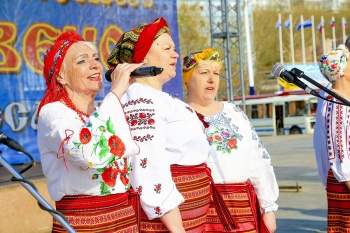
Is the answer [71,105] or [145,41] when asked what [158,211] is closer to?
[71,105]

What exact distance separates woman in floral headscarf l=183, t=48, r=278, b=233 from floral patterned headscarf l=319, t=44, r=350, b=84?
2.11 feet

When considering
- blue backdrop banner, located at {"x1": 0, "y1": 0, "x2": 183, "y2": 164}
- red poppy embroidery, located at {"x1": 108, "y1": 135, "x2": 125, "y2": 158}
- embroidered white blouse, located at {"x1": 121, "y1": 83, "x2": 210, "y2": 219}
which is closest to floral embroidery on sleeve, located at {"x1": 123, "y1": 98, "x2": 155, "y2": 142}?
embroidered white blouse, located at {"x1": 121, "y1": 83, "x2": 210, "y2": 219}

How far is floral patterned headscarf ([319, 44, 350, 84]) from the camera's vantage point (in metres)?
3.81

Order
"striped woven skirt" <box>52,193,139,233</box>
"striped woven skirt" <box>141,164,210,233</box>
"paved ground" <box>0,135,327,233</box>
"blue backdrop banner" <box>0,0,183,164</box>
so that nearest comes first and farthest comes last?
"striped woven skirt" <box>52,193,139,233</box> < "striped woven skirt" <box>141,164,210,233</box> < "paved ground" <box>0,135,327,233</box> < "blue backdrop banner" <box>0,0,183,164</box>

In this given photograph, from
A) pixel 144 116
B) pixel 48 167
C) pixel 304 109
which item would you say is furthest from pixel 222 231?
pixel 304 109

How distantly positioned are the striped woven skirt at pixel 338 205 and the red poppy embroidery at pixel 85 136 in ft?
6.56

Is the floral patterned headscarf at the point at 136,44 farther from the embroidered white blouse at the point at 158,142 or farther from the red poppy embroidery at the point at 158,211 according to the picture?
the red poppy embroidery at the point at 158,211

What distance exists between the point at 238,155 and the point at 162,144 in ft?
2.98

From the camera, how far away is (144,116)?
2691 millimetres

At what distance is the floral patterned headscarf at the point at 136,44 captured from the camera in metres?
2.80

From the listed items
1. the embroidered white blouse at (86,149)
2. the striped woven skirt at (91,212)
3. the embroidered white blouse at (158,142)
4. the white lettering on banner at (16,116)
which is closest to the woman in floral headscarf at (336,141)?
the embroidered white blouse at (158,142)

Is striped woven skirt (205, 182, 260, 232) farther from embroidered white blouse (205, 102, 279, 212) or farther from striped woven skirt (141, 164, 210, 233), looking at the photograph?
striped woven skirt (141, 164, 210, 233)

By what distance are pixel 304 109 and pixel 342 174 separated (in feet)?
79.6

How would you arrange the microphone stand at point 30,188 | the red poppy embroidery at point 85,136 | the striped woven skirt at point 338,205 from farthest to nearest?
the striped woven skirt at point 338,205 → the red poppy embroidery at point 85,136 → the microphone stand at point 30,188
